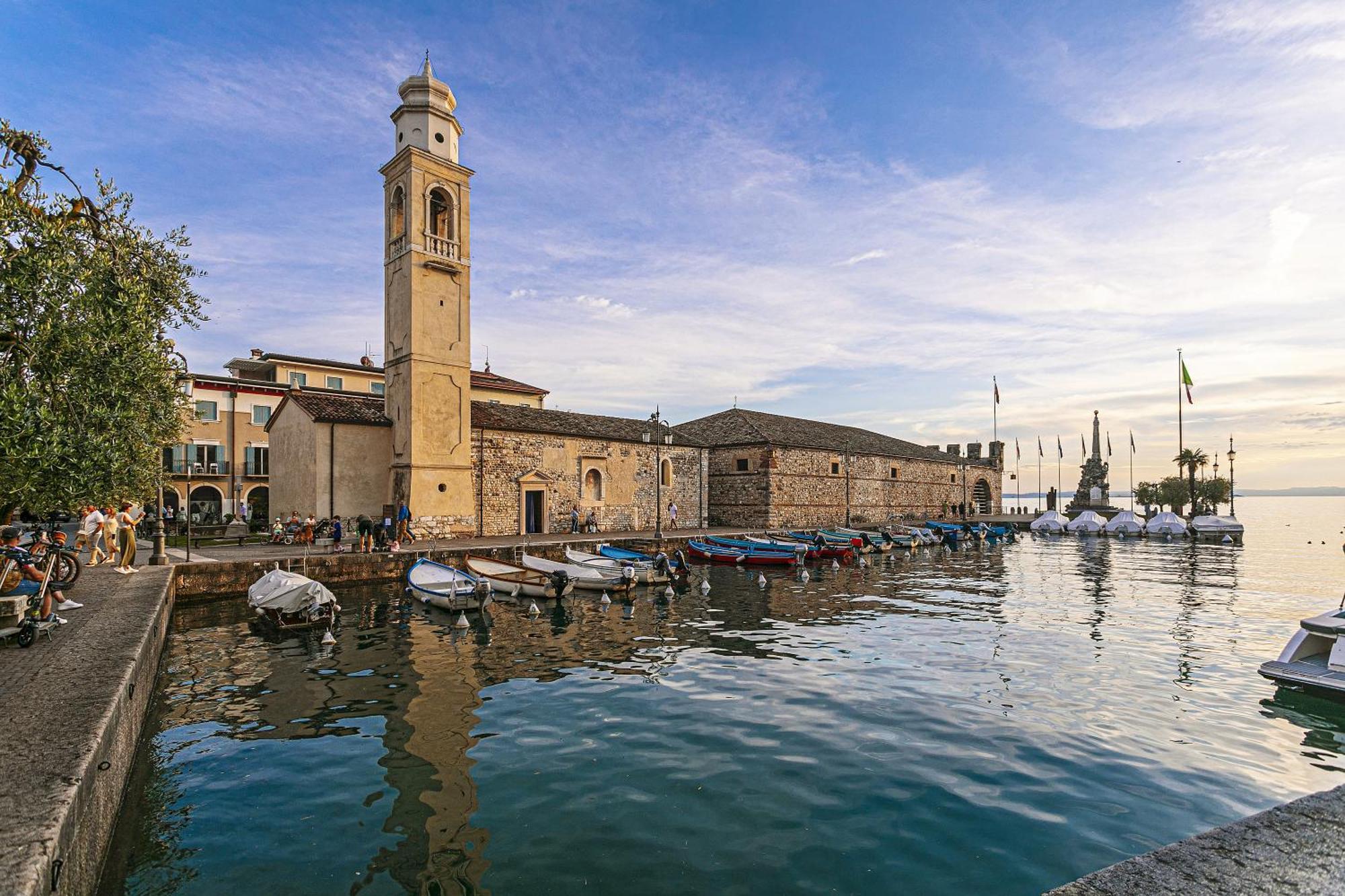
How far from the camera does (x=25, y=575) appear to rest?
1092 cm

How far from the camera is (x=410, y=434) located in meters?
27.5

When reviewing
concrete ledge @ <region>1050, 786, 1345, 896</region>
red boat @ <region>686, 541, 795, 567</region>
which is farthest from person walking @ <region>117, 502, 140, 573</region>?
concrete ledge @ <region>1050, 786, 1345, 896</region>

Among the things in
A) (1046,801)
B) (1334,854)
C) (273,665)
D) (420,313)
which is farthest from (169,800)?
(420,313)

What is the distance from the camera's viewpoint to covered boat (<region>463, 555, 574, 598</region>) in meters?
19.5

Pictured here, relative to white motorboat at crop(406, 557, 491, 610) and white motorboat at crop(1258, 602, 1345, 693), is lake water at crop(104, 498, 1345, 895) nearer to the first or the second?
white motorboat at crop(1258, 602, 1345, 693)

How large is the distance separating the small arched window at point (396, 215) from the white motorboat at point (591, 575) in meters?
17.4

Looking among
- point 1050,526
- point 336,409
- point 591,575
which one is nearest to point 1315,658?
point 591,575

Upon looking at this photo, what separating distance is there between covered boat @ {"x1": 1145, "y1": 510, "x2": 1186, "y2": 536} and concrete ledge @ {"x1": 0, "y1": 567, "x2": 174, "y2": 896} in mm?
59233

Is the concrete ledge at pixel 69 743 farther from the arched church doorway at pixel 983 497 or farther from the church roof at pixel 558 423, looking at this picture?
the arched church doorway at pixel 983 497

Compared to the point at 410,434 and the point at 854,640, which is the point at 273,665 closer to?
the point at 854,640

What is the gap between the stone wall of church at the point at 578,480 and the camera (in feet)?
103

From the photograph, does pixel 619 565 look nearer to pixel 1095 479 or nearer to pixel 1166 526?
pixel 1166 526

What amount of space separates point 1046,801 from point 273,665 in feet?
43.4

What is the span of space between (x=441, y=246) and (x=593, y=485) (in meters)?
14.9
